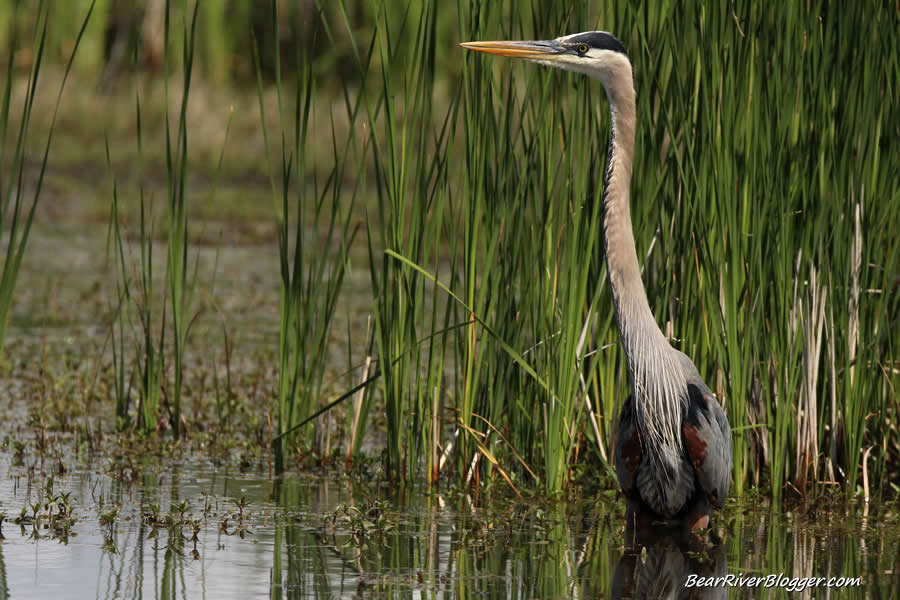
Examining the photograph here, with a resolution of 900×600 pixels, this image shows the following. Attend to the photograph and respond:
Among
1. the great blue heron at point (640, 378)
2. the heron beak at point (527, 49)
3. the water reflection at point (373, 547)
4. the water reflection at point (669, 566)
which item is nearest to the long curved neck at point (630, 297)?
the great blue heron at point (640, 378)

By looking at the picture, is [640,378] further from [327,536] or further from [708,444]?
[327,536]

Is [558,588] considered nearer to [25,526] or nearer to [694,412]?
[694,412]

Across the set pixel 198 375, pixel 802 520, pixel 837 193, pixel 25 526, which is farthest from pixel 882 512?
pixel 198 375

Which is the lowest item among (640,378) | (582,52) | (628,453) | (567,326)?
(628,453)

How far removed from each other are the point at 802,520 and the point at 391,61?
2.28 m

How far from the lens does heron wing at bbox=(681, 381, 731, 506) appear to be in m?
4.82

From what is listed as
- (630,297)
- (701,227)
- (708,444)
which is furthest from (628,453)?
(701,227)

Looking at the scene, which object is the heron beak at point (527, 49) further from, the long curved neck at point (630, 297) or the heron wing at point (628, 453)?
the heron wing at point (628, 453)

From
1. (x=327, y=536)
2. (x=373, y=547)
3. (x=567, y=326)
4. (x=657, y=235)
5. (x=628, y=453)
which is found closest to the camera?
(x=373, y=547)

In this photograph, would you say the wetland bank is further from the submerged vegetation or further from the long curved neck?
the long curved neck

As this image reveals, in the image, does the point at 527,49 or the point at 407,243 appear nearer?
the point at 527,49

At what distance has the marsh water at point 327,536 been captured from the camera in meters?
4.21

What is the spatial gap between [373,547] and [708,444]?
1.21m

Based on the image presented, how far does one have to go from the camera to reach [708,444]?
4820mm
